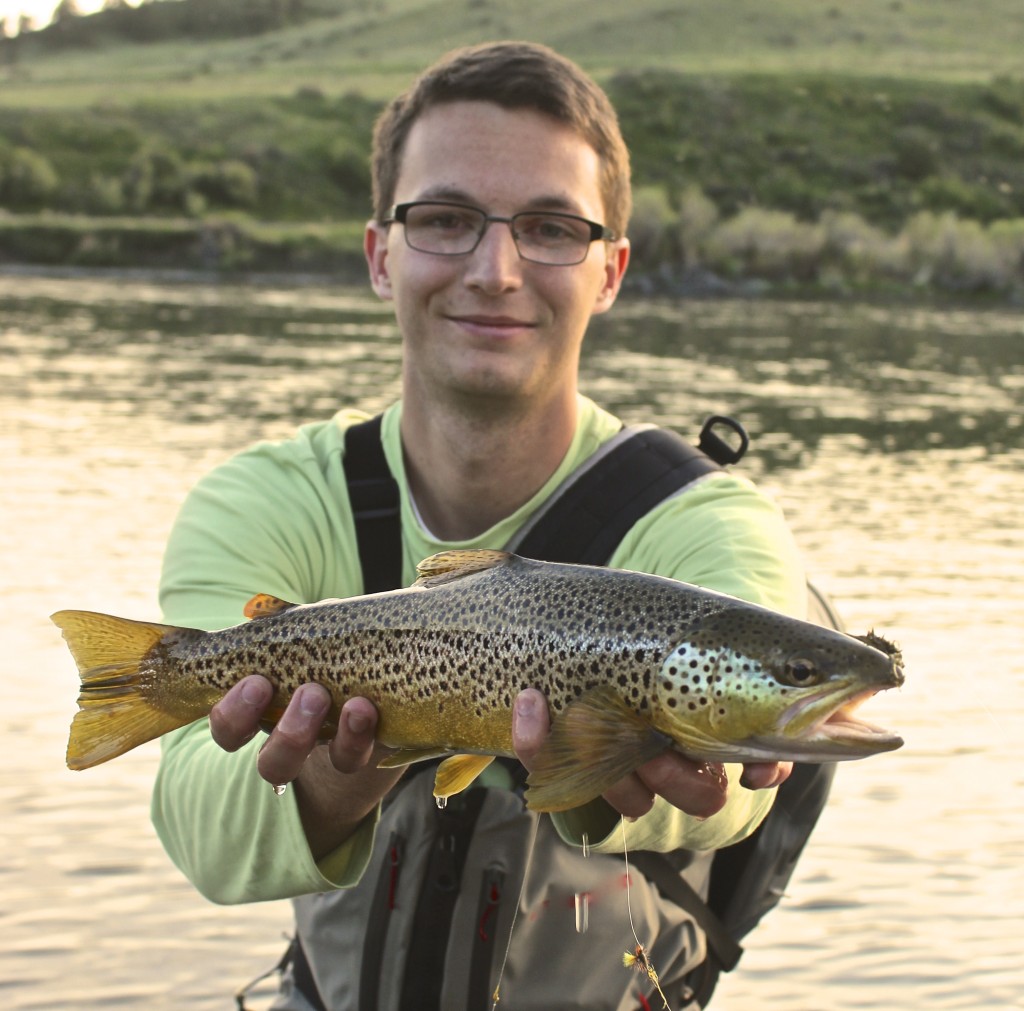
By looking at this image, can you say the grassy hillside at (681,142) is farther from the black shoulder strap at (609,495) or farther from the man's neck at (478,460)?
the black shoulder strap at (609,495)

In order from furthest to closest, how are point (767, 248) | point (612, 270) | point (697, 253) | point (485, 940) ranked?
1. point (767, 248)
2. point (697, 253)
3. point (612, 270)
4. point (485, 940)

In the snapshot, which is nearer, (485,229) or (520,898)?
(520,898)

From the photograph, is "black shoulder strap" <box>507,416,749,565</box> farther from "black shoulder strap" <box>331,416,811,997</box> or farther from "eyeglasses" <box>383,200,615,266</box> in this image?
"eyeglasses" <box>383,200,615,266</box>

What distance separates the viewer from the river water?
21.2ft

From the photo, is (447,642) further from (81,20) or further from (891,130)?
(81,20)

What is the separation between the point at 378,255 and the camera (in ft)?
16.4

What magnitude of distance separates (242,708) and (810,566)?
10.5 metres

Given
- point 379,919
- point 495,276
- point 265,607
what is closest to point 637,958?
point 379,919

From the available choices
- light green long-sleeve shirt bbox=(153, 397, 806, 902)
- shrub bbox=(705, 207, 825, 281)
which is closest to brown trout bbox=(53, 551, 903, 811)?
light green long-sleeve shirt bbox=(153, 397, 806, 902)

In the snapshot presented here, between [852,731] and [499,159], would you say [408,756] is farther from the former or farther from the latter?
[499,159]

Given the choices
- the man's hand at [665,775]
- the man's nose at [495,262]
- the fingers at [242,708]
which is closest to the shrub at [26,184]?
the man's nose at [495,262]

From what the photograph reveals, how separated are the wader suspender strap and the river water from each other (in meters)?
2.19

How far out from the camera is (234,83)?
110 m

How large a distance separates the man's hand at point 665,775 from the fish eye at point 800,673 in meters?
0.29
